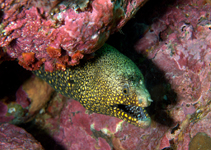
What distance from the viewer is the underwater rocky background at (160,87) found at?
339 cm

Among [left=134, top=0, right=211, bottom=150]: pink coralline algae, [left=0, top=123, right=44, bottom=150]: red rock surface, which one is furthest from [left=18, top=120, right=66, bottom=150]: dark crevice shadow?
[left=134, top=0, right=211, bottom=150]: pink coralline algae

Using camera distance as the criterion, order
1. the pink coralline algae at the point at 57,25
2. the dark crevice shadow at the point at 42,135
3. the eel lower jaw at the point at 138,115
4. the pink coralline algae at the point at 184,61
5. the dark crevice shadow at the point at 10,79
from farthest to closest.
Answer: the dark crevice shadow at the point at 42,135 → the dark crevice shadow at the point at 10,79 → the pink coralline algae at the point at 184,61 → the eel lower jaw at the point at 138,115 → the pink coralline algae at the point at 57,25

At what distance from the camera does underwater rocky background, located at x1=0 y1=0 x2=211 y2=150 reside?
3.39m

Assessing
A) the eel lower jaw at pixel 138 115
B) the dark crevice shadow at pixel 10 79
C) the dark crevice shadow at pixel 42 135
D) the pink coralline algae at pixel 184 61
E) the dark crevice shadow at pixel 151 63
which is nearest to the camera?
the eel lower jaw at pixel 138 115

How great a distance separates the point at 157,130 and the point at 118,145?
1.03 m

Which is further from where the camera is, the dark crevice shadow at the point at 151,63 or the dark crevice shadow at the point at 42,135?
the dark crevice shadow at the point at 42,135

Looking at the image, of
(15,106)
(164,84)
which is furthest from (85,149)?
(164,84)

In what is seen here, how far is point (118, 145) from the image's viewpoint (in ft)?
11.4

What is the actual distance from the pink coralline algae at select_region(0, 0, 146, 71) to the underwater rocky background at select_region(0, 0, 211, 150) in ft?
6.47

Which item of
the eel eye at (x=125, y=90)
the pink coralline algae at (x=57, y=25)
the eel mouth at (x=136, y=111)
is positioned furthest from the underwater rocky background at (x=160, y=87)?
the pink coralline algae at (x=57, y=25)

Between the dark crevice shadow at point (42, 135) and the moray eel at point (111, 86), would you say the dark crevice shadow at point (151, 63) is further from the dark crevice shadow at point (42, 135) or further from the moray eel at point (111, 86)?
the dark crevice shadow at point (42, 135)

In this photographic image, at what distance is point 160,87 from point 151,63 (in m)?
0.66

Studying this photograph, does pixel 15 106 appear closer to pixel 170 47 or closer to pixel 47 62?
pixel 47 62

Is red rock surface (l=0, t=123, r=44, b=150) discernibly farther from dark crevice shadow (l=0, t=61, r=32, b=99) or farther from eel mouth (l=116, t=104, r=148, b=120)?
eel mouth (l=116, t=104, r=148, b=120)
